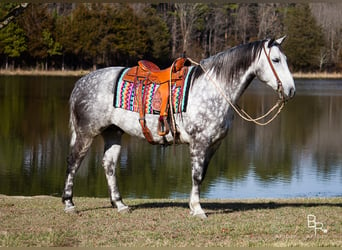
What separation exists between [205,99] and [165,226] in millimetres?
1545

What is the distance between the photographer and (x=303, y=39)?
78.5 metres

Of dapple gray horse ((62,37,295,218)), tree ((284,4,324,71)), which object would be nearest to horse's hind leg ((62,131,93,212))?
dapple gray horse ((62,37,295,218))

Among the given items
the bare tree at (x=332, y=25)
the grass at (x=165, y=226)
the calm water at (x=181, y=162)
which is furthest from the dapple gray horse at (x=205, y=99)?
the bare tree at (x=332, y=25)

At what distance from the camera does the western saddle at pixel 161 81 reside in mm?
8133

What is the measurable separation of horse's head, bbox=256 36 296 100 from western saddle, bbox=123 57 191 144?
3.23 feet

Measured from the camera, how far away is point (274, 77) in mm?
7895

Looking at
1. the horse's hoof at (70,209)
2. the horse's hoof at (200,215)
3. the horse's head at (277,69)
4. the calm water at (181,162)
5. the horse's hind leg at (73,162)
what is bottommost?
the calm water at (181,162)

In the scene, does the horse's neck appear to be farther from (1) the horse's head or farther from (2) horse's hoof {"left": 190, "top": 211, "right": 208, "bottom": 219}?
(2) horse's hoof {"left": 190, "top": 211, "right": 208, "bottom": 219}

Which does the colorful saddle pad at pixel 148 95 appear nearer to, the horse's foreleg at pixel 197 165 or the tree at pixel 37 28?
the horse's foreleg at pixel 197 165

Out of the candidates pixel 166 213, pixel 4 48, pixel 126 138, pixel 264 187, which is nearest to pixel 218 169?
pixel 264 187

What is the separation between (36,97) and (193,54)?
121ft

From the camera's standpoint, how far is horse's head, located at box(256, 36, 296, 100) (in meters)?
7.82

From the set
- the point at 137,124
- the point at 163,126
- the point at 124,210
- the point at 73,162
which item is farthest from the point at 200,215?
the point at 73,162

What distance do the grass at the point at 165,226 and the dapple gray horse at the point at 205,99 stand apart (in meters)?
0.39
